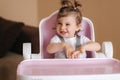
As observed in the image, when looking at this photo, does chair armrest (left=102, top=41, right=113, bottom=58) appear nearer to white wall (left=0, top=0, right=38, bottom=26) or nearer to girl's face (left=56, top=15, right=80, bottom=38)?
girl's face (left=56, top=15, right=80, bottom=38)

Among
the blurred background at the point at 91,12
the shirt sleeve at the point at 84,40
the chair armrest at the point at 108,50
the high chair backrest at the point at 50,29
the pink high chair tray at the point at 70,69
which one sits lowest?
the pink high chair tray at the point at 70,69

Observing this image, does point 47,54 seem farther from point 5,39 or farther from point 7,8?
point 7,8

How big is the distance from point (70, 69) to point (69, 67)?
30 mm

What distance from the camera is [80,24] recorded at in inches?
51.2

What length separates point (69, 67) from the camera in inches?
41.3

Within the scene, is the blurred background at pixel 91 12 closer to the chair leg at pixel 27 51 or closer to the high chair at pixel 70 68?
the high chair at pixel 70 68

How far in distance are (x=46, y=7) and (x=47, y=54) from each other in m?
1.20

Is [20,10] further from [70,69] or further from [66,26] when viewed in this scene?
[70,69]

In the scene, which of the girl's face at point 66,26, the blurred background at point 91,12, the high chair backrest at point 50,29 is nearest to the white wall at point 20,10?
the blurred background at point 91,12

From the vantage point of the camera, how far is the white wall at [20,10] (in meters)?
2.51

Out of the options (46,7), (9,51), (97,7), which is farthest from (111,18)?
(9,51)

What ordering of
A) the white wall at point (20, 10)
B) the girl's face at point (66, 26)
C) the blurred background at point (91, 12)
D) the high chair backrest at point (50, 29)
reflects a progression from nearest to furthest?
the girl's face at point (66, 26), the high chair backrest at point (50, 29), the blurred background at point (91, 12), the white wall at point (20, 10)

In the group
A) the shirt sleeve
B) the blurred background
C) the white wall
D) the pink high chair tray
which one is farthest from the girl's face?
the white wall

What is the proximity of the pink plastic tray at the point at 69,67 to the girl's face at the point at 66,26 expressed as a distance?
0.62 feet
